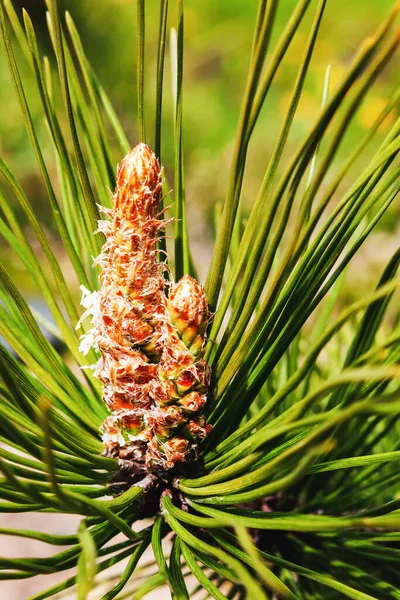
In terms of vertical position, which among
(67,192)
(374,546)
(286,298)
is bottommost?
(374,546)

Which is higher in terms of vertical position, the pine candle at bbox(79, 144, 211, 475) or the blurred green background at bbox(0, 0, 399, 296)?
the blurred green background at bbox(0, 0, 399, 296)

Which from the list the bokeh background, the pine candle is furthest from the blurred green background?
the pine candle

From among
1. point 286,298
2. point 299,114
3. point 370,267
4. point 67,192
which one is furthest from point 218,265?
point 299,114

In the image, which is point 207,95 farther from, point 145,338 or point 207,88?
point 145,338

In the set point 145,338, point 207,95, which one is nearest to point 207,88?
point 207,95

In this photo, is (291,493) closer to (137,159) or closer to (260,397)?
(260,397)

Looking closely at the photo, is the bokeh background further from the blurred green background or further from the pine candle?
the pine candle
